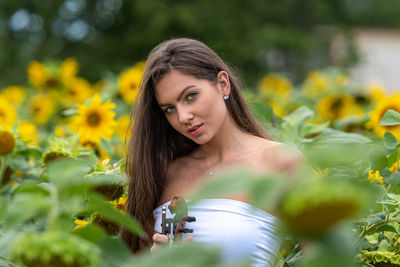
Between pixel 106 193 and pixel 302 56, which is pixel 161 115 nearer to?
pixel 106 193

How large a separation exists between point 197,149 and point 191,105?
33 centimetres

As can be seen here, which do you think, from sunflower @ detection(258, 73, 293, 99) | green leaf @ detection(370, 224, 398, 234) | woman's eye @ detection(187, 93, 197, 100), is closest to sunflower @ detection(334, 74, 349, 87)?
sunflower @ detection(258, 73, 293, 99)

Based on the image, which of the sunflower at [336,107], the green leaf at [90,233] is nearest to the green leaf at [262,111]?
the sunflower at [336,107]

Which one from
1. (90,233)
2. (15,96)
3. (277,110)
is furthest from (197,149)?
(15,96)

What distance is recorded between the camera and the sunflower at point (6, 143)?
1.62 metres

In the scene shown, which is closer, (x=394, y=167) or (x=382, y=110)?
(x=394, y=167)

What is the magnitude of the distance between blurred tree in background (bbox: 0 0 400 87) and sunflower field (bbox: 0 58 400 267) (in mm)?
1910

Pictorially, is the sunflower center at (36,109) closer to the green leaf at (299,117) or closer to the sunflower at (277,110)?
the sunflower at (277,110)

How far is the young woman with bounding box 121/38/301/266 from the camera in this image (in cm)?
141

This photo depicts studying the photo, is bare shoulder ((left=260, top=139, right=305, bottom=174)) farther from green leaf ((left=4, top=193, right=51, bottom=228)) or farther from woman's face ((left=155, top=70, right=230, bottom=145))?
green leaf ((left=4, top=193, right=51, bottom=228))

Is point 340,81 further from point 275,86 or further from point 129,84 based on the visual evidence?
point 129,84

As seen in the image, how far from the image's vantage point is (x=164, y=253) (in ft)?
1.47

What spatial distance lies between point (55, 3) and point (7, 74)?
0.89 metres

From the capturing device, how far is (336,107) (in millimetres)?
2873
